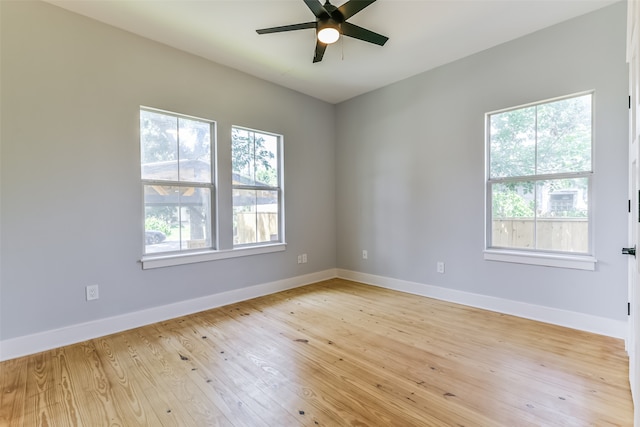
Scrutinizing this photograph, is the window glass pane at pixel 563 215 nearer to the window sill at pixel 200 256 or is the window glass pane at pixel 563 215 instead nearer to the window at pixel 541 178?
the window at pixel 541 178

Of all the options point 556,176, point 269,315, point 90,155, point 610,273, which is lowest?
point 269,315

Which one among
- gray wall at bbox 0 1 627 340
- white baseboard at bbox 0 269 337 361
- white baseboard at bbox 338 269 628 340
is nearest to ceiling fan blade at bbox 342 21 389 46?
gray wall at bbox 0 1 627 340

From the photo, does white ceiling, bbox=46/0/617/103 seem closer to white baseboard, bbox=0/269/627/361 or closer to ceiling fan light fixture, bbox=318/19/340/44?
ceiling fan light fixture, bbox=318/19/340/44

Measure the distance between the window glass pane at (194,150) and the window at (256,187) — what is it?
0.32m

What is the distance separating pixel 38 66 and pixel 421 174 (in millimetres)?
3911

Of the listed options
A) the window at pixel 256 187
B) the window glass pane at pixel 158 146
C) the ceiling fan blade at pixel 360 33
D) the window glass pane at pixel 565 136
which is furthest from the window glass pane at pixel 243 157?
the window glass pane at pixel 565 136

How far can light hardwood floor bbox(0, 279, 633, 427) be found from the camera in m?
1.54

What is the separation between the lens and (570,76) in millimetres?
2605

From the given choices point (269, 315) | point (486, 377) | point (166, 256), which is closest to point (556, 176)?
point (486, 377)

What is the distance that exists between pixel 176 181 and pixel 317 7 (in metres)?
2.16

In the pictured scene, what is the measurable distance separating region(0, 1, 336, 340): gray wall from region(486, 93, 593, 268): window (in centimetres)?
310

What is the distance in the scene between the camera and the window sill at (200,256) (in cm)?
285

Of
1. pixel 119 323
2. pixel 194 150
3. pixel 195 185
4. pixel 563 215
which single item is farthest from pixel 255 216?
pixel 563 215

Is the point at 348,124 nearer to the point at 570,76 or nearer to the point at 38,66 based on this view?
the point at 570,76
